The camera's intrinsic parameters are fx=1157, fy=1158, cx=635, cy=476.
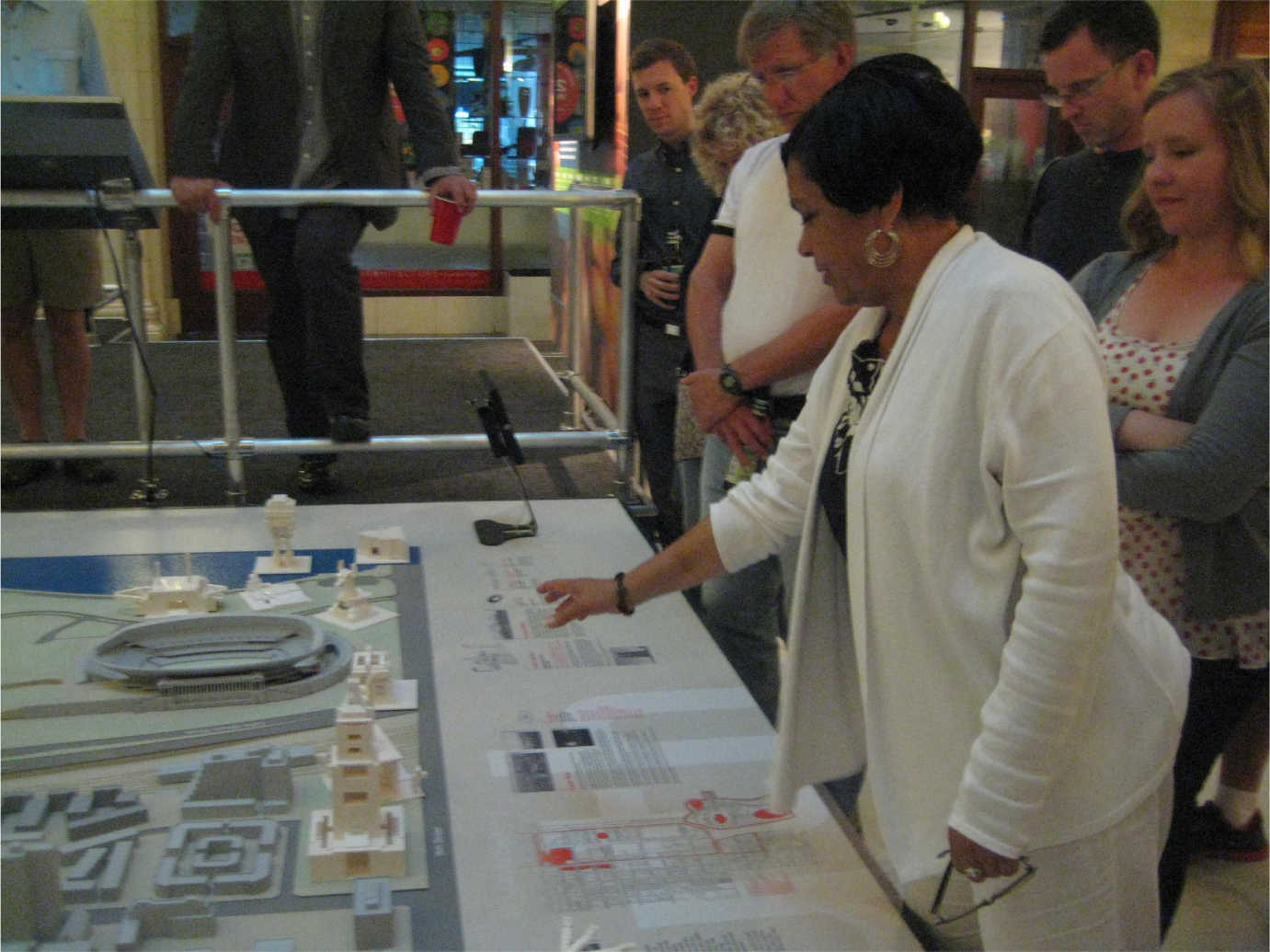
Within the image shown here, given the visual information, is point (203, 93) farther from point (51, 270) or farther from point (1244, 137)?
point (1244, 137)

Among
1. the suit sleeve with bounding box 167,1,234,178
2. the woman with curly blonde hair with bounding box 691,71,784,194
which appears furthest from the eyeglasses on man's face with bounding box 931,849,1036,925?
the suit sleeve with bounding box 167,1,234,178

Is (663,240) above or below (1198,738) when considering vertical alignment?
Result: above

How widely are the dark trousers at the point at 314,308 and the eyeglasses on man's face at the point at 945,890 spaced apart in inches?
87.2

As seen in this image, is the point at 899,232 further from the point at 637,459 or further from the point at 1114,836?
the point at 637,459

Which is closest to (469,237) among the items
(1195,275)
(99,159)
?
(99,159)

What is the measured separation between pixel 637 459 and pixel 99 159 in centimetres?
177

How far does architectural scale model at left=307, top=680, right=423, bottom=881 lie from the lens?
44.4 inches

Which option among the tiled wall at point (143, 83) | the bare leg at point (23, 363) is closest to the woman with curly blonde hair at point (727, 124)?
the bare leg at point (23, 363)

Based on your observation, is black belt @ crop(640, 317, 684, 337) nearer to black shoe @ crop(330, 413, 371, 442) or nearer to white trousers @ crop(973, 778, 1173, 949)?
black shoe @ crop(330, 413, 371, 442)

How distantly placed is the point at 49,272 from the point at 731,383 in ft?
7.96

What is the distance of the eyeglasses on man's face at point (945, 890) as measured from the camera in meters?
1.02

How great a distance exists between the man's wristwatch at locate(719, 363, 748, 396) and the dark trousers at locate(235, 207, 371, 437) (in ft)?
4.47

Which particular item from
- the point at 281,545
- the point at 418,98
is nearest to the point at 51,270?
the point at 418,98

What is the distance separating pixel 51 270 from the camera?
3.38 m
